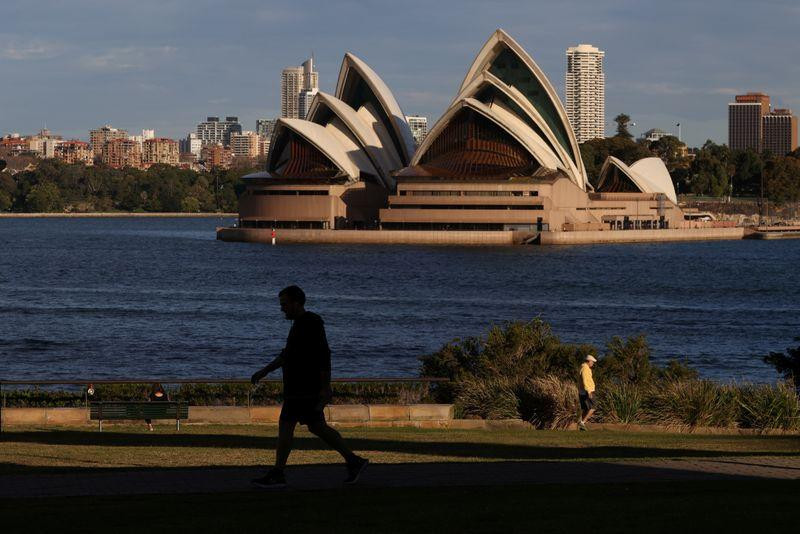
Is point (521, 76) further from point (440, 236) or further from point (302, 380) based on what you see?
point (302, 380)

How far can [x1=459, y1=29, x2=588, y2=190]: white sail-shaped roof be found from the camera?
4609 inches

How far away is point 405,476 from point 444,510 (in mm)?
2108

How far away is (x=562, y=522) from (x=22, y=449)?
7.56 meters

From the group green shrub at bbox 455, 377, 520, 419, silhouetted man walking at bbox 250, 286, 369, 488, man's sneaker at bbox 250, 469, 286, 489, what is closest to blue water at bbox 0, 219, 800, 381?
green shrub at bbox 455, 377, 520, 419

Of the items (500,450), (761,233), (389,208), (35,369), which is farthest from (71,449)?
(761,233)

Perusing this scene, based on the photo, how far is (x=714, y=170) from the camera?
18512cm

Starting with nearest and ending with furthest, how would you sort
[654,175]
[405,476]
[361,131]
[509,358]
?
[405,476], [509,358], [361,131], [654,175]

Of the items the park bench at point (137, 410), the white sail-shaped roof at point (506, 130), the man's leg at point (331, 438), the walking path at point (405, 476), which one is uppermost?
the white sail-shaped roof at point (506, 130)

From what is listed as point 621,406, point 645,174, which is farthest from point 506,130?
point 621,406

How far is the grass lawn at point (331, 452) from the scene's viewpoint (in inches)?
543

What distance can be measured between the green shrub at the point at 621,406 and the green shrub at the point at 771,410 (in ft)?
4.94

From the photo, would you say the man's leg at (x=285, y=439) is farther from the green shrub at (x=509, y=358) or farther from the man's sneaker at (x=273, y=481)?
the green shrub at (x=509, y=358)

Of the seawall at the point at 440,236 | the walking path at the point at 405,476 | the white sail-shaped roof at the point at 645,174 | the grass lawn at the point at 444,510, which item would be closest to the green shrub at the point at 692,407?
the walking path at the point at 405,476

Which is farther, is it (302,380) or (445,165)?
(445,165)
